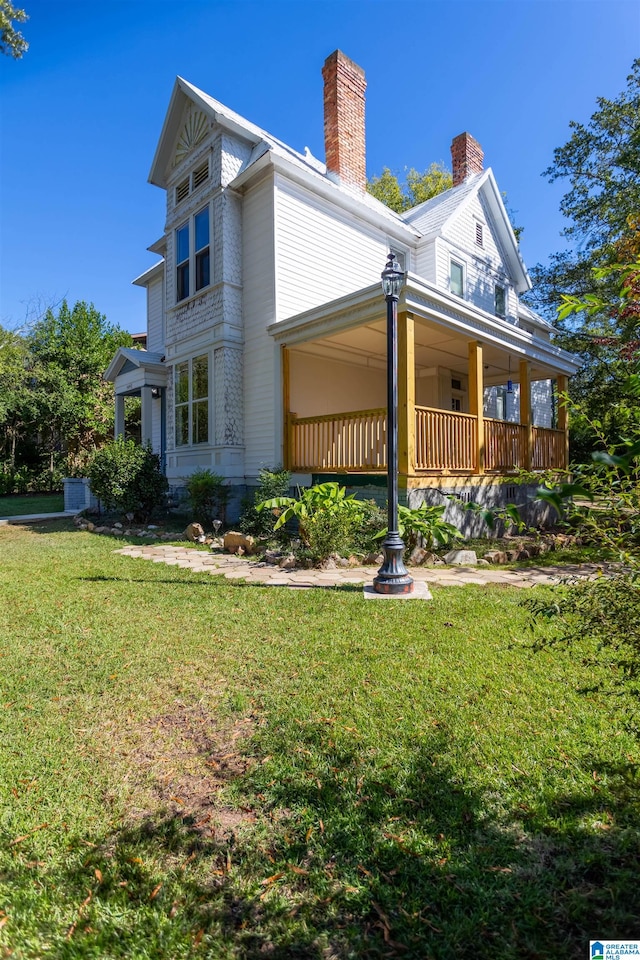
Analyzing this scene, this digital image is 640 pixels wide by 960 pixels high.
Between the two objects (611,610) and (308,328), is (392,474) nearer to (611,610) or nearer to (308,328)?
(611,610)

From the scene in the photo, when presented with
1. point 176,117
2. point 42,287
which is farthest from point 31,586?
point 42,287

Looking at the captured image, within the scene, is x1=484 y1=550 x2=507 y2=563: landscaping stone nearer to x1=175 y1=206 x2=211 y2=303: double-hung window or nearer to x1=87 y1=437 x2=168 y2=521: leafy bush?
x1=87 y1=437 x2=168 y2=521: leafy bush

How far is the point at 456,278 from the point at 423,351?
343 centimetres

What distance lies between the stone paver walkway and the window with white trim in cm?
1001

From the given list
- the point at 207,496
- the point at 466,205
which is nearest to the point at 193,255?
the point at 207,496

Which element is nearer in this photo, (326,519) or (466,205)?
(326,519)

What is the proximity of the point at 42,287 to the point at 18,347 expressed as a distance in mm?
5058

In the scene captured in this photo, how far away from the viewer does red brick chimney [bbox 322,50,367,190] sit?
39.7ft

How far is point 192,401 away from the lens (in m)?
11.5

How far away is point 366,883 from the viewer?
5.47 feet

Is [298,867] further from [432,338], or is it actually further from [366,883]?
[432,338]

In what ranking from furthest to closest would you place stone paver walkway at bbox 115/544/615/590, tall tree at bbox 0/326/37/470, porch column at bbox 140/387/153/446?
tall tree at bbox 0/326/37/470 < porch column at bbox 140/387/153/446 < stone paver walkway at bbox 115/544/615/590

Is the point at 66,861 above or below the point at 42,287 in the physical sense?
below

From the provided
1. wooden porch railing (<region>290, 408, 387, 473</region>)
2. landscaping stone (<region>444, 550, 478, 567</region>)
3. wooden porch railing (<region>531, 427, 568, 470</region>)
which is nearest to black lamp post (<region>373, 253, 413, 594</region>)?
landscaping stone (<region>444, 550, 478, 567</region>)
